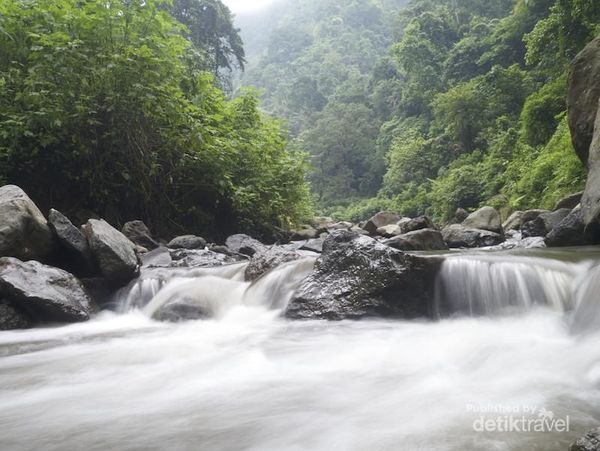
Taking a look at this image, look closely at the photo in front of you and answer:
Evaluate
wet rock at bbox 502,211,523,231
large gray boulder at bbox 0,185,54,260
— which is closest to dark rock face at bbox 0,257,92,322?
large gray boulder at bbox 0,185,54,260

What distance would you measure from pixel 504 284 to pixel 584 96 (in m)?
3.83

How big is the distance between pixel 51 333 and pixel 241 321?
1951 millimetres

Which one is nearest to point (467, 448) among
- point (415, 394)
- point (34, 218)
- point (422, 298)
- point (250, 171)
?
point (415, 394)

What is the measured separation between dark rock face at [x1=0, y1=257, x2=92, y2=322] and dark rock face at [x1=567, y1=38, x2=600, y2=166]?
7.22m

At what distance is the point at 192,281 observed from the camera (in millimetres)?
6109

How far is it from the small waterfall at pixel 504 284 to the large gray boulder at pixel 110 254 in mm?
3966

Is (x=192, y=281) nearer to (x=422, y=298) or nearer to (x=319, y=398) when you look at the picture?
(x=422, y=298)

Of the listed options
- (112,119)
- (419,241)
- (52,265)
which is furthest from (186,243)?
(419,241)

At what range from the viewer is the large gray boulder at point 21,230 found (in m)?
5.45

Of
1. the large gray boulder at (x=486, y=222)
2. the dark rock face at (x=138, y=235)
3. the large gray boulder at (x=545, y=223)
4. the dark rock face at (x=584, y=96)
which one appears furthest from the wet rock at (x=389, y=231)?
the dark rock face at (x=138, y=235)

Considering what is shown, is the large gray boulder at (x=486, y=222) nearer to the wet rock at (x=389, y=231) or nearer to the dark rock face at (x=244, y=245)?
the wet rock at (x=389, y=231)

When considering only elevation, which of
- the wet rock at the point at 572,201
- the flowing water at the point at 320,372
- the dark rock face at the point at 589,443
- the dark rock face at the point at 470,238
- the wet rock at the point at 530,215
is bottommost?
the flowing water at the point at 320,372

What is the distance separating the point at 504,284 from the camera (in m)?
4.84

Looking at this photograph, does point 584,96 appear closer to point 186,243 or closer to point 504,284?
point 504,284
